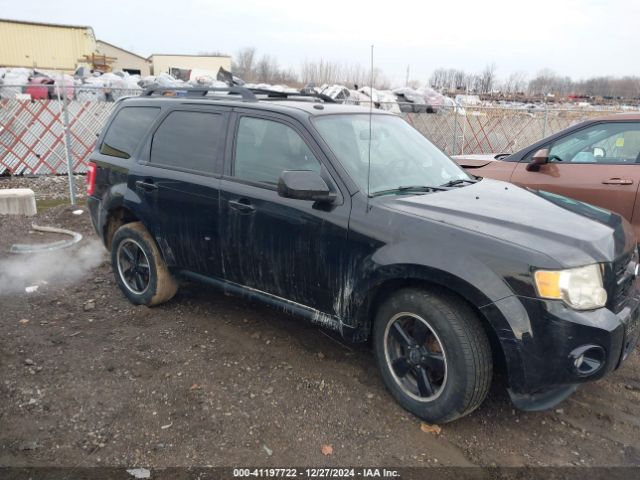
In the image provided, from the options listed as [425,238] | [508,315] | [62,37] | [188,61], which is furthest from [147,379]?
[188,61]

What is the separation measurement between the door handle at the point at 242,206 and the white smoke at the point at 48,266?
2.61m

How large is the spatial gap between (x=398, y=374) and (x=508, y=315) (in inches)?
32.6

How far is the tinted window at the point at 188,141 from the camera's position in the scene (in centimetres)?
397

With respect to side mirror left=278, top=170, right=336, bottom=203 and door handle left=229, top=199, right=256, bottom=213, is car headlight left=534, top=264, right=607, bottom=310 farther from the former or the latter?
door handle left=229, top=199, right=256, bottom=213

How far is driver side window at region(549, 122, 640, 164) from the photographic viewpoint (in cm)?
500

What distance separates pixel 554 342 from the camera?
102 inches

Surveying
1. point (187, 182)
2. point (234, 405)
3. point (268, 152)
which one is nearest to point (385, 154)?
point (268, 152)

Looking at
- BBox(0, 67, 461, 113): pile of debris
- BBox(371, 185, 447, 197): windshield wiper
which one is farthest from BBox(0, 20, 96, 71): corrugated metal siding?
BBox(371, 185, 447, 197): windshield wiper

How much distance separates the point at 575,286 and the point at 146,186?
10.6 ft

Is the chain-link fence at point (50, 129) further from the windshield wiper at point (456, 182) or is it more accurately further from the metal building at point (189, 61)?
the metal building at point (189, 61)

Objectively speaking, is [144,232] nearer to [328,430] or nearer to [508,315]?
[328,430]

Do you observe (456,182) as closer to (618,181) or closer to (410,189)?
(410,189)

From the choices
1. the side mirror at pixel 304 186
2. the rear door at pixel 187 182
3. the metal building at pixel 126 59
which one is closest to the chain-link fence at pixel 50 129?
the rear door at pixel 187 182

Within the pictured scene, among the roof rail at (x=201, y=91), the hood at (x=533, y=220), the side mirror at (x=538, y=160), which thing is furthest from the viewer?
the side mirror at (x=538, y=160)
